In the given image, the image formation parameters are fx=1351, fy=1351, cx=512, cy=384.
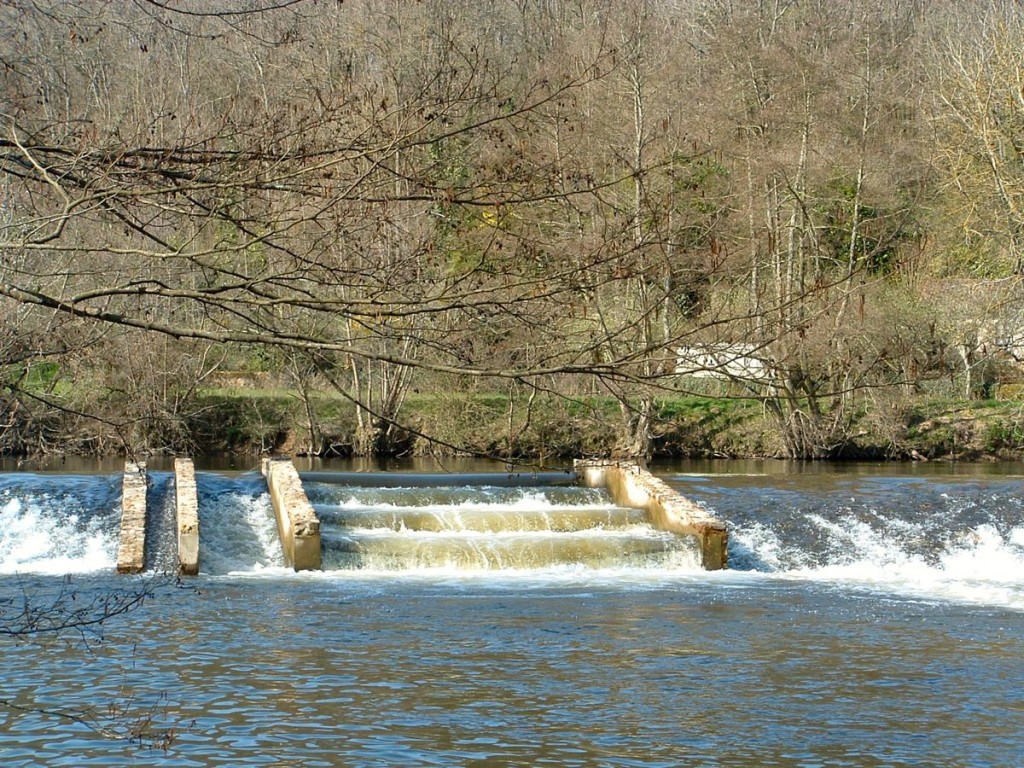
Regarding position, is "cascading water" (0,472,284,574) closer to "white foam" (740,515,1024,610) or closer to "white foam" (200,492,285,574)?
"white foam" (200,492,285,574)

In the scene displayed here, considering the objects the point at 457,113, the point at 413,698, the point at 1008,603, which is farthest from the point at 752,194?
the point at 457,113

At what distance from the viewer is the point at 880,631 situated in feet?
36.2

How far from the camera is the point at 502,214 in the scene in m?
4.62

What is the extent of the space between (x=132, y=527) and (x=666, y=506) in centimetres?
587

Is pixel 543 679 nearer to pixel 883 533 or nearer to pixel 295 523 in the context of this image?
pixel 295 523

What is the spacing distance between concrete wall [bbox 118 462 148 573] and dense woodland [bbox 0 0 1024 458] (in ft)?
2.87

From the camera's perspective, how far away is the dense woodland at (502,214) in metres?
4.41

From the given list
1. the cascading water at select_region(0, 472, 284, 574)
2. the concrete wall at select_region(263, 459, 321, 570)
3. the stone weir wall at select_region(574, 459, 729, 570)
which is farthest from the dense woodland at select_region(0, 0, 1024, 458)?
the concrete wall at select_region(263, 459, 321, 570)

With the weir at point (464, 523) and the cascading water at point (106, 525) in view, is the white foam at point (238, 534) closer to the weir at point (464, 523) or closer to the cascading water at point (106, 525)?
the cascading water at point (106, 525)

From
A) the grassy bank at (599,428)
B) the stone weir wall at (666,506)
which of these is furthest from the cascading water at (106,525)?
the grassy bank at (599,428)

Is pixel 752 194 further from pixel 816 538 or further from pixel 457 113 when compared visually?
pixel 457 113

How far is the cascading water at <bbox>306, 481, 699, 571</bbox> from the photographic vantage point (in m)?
14.1

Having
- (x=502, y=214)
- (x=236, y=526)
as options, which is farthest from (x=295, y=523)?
(x=502, y=214)

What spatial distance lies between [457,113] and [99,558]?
11050 millimetres
